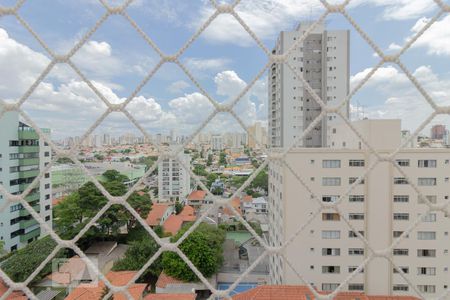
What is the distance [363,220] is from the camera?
2.97m

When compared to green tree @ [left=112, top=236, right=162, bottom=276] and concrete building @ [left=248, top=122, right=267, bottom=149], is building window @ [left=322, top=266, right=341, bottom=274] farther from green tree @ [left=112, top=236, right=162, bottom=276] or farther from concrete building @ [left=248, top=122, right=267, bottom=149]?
concrete building @ [left=248, top=122, right=267, bottom=149]

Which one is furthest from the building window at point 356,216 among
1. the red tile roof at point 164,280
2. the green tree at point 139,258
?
the green tree at point 139,258

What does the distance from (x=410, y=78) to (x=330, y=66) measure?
256 inches

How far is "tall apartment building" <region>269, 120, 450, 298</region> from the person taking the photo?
2.80m

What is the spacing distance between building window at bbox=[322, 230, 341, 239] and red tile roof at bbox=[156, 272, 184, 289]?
2057mm

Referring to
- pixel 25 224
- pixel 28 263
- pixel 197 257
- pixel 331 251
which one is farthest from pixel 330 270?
pixel 25 224

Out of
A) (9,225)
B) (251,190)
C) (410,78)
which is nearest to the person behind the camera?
(410,78)

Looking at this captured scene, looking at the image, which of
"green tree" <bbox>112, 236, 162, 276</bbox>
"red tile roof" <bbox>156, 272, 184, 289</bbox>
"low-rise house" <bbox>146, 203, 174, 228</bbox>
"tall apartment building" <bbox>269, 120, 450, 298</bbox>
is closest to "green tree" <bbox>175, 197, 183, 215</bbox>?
"low-rise house" <bbox>146, 203, 174, 228</bbox>

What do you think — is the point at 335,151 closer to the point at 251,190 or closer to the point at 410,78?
the point at 410,78

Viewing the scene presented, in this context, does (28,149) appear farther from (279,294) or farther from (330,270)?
(330,270)

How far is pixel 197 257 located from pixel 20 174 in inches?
126

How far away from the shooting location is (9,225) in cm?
427

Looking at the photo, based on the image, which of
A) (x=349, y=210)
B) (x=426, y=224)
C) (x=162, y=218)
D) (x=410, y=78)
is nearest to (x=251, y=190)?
(x=162, y=218)

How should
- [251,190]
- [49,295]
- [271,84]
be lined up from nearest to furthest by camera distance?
Result: [49,295], [251,190], [271,84]
